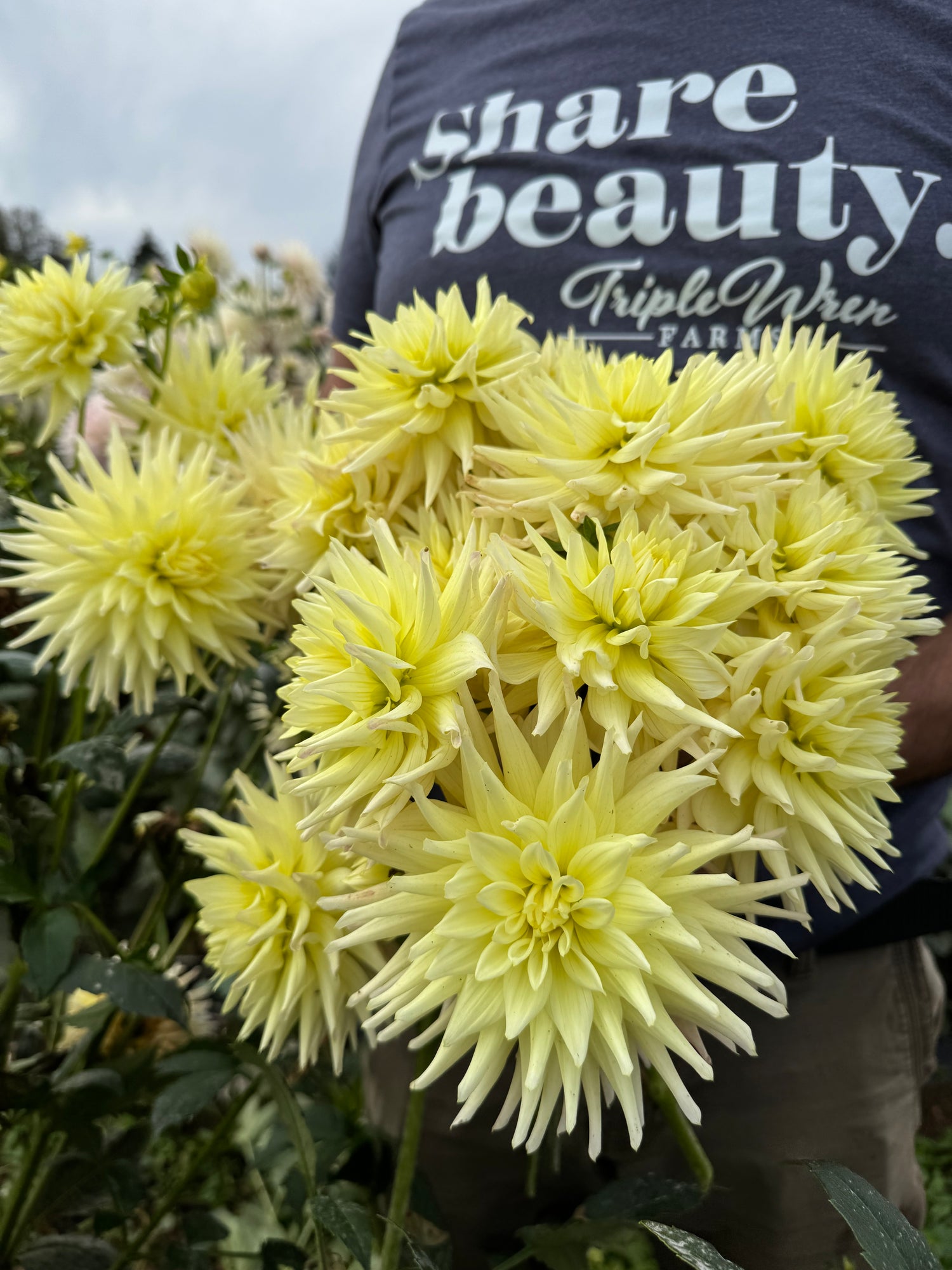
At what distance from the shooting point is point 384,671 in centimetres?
33

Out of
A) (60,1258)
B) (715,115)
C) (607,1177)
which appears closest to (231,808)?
(60,1258)

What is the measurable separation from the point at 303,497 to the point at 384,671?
19cm

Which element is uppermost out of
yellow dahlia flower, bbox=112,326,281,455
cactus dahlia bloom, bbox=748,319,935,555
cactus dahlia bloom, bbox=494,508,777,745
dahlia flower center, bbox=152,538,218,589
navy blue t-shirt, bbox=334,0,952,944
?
navy blue t-shirt, bbox=334,0,952,944

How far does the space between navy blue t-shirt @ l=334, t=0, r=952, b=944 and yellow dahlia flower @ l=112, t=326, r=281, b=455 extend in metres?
0.25

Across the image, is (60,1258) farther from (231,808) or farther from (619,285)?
(619,285)

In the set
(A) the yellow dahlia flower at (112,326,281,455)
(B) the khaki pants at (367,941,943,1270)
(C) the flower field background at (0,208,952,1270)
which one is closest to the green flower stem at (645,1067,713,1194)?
(C) the flower field background at (0,208,952,1270)

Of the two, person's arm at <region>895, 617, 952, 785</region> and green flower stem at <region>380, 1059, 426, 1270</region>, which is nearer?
green flower stem at <region>380, 1059, 426, 1270</region>

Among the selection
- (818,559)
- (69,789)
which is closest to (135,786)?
(69,789)

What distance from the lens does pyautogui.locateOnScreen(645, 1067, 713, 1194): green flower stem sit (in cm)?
47

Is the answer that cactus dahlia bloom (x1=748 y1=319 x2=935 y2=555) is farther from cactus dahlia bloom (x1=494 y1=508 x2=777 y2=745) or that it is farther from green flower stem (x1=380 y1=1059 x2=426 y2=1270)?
green flower stem (x1=380 y1=1059 x2=426 y2=1270)

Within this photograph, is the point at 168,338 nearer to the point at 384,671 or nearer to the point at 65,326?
the point at 65,326

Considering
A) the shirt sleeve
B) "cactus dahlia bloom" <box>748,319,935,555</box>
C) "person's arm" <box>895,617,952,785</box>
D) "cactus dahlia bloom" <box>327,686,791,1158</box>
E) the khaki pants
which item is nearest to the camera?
"cactus dahlia bloom" <box>327,686,791,1158</box>

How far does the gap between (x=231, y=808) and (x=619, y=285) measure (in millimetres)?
567

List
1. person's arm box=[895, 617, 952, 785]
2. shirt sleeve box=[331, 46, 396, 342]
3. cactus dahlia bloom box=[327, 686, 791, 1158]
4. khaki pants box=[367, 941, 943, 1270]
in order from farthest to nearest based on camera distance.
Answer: shirt sleeve box=[331, 46, 396, 342]
khaki pants box=[367, 941, 943, 1270]
person's arm box=[895, 617, 952, 785]
cactus dahlia bloom box=[327, 686, 791, 1158]
